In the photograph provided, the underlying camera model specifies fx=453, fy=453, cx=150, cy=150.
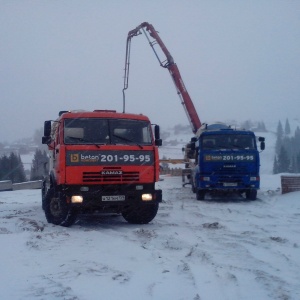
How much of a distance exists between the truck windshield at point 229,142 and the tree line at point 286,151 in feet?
194

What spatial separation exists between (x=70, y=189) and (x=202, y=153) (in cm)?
756

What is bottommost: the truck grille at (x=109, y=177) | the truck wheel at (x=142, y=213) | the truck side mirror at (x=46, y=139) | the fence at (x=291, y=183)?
the truck wheel at (x=142, y=213)

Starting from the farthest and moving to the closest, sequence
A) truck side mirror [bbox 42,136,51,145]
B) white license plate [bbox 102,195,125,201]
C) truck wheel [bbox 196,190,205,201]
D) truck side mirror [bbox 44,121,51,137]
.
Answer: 1. truck wheel [bbox 196,190,205,201]
2. truck side mirror [bbox 42,136,51,145]
3. truck side mirror [bbox 44,121,51,137]
4. white license plate [bbox 102,195,125,201]

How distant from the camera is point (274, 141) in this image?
116688 millimetres

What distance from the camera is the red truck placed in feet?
31.8

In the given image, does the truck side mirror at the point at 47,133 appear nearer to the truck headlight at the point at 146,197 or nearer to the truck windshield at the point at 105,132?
the truck windshield at the point at 105,132

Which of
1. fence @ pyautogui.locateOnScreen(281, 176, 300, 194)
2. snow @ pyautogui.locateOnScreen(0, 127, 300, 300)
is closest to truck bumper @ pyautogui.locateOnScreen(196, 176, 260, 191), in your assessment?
fence @ pyautogui.locateOnScreen(281, 176, 300, 194)

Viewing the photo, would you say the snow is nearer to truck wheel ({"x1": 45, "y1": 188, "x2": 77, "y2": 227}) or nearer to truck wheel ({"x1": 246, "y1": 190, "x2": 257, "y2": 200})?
truck wheel ({"x1": 45, "y1": 188, "x2": 77, "y2": 227})

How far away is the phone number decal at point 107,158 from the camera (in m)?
9.70

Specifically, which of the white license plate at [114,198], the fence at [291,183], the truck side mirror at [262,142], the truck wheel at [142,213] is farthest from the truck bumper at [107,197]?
the fence at [291,183]

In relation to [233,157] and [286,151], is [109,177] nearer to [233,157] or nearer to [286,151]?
[233,157]

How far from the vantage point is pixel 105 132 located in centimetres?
1025

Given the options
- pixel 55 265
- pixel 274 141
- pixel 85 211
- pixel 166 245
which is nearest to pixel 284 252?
pixel 166 245

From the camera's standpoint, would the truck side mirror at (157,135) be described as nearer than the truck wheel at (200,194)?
Yes
